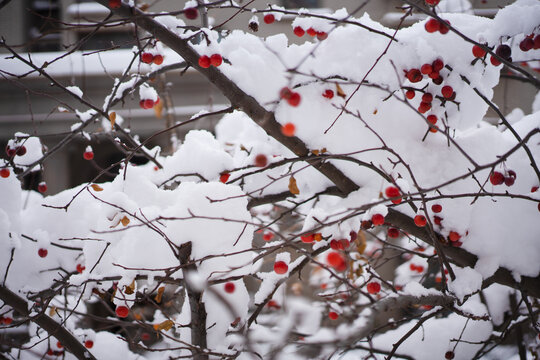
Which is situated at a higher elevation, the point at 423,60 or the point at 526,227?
the point at 423,60

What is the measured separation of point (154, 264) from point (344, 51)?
127 centimetres

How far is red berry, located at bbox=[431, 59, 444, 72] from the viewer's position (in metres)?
1.72

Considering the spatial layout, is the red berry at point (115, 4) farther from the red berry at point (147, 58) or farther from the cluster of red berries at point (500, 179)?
the cluster of red berries at point (500, 179)

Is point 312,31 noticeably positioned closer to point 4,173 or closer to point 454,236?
point 454,236

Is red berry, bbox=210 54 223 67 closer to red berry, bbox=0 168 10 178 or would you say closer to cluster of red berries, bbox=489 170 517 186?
cluster of red berries, bbox=489 170 517 186

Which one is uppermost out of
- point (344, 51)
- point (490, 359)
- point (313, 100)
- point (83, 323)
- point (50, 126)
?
point (50, 126)

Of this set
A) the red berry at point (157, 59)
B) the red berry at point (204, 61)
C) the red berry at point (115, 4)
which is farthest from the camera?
the red berry at point (157, 59)

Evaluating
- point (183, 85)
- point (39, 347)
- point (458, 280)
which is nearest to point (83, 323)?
point (39, 347)

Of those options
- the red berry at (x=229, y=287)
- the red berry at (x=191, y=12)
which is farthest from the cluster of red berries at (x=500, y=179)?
the red berry at (x=191, y=12)

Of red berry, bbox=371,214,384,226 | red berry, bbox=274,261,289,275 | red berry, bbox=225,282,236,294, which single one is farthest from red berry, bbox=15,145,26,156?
red berry, bbox=371,214,384,226

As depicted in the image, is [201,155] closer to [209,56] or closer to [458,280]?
[209,56]

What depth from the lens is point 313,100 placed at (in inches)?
74.4

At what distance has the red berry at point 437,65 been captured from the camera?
5.63ft

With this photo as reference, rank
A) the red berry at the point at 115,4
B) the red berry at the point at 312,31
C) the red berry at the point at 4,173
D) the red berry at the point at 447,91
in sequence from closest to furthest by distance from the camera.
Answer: the red berry at the point at 115,4, the red berry at the point at 447,91, the red berry at the point at 312,31, the red berry at the point at 4,173
